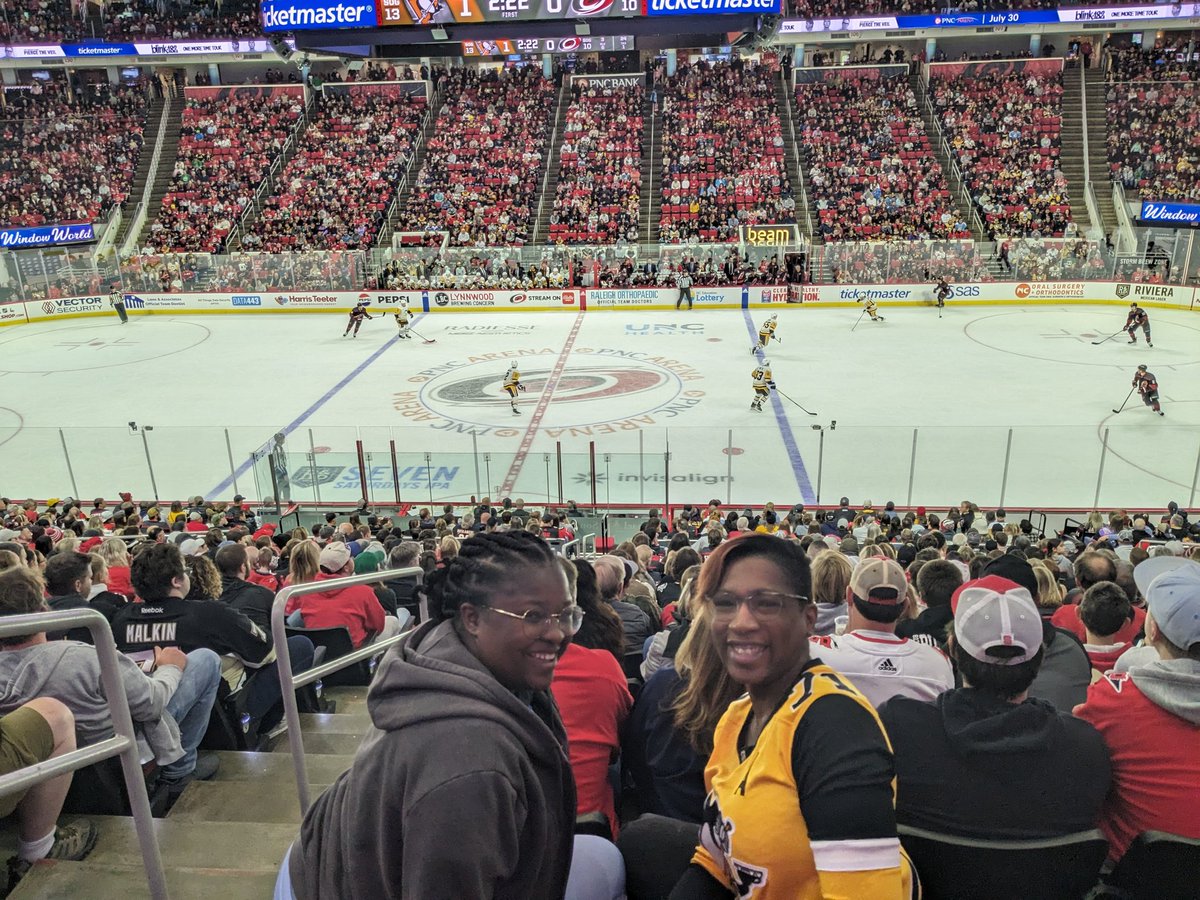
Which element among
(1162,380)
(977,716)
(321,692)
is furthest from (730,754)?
(1162,380)

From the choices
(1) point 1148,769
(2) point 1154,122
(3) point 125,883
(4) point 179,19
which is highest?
(4) point 179,19

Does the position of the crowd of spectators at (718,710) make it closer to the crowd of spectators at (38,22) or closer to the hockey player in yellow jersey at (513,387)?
the hockey player in yellow jersey at (513,387)

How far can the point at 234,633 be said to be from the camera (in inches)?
180

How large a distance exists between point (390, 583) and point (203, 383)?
1609 centimetres

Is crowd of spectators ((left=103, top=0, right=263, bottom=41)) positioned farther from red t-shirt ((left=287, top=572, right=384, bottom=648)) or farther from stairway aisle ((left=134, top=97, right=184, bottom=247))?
red t-shirt ((left=287, top=572, right=384, bottom=648))

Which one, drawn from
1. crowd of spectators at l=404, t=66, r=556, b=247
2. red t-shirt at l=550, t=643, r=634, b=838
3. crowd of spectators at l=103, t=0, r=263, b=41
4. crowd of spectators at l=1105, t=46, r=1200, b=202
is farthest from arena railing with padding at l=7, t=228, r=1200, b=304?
red t-shirt at l=550, t=643, r=634, b=838

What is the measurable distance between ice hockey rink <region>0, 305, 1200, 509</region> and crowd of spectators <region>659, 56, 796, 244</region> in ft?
23.0

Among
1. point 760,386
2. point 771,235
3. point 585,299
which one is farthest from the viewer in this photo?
point 771,235

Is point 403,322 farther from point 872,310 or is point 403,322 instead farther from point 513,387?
point 872,310

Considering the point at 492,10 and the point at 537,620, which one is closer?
the point at 537,620

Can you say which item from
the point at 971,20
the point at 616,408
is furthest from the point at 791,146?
the point at 616,408

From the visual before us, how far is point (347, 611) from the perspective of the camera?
584 cm

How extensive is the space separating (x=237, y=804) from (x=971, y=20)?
45.4 metres

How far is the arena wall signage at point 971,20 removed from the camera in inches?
1486
